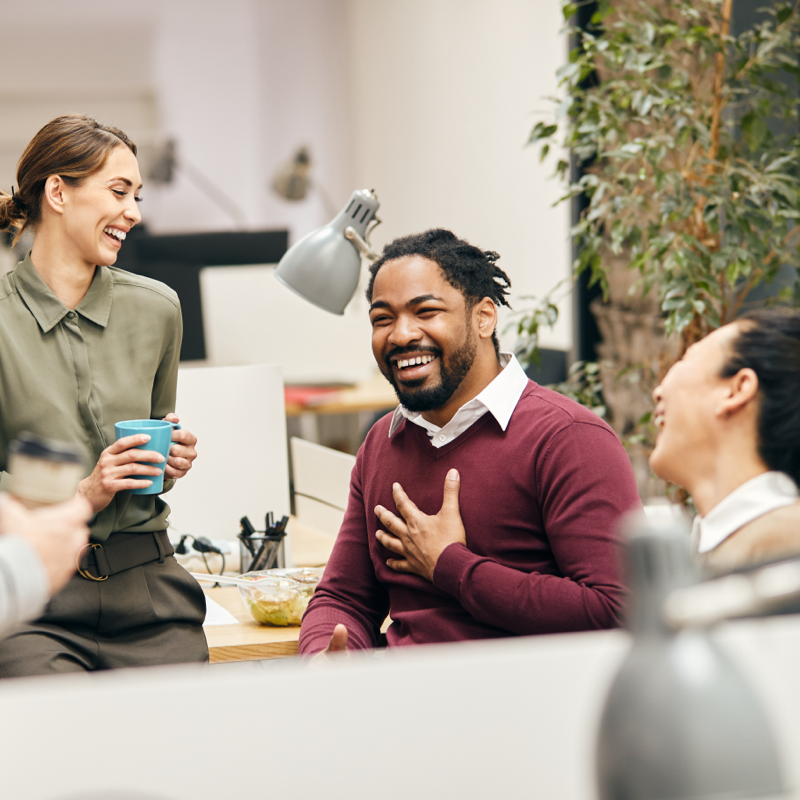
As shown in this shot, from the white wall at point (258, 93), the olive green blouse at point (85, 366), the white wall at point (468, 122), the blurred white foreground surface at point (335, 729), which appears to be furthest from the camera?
the white wall at point (258, 93)

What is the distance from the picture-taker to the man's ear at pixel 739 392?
1172mm

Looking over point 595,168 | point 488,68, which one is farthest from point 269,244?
point 595,168

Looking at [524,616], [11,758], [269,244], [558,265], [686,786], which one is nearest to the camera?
[686,786]

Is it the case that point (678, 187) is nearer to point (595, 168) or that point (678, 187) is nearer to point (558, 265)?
point (595, 168)

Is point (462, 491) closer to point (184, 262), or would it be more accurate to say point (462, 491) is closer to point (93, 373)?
point (93, 373)

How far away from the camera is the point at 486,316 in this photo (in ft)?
5.78

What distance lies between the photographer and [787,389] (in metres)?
1.16

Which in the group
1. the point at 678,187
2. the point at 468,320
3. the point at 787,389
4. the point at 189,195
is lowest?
the point at 787,389

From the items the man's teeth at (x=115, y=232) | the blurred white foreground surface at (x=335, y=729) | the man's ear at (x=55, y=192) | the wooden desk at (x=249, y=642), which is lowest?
the wooden desk at (x=249, y=642)

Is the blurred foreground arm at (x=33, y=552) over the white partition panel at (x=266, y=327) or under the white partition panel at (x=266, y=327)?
under

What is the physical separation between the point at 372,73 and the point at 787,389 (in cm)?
602

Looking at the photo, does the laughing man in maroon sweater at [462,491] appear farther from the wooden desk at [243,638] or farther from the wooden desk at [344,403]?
the wooden desk at [344,403]

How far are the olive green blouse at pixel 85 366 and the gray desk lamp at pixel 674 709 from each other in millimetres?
1319

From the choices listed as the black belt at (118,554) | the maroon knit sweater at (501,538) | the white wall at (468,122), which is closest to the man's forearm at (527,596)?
the maroon knit sweater at (501,538)
